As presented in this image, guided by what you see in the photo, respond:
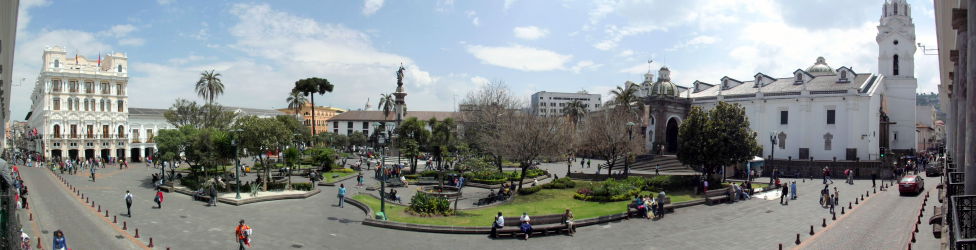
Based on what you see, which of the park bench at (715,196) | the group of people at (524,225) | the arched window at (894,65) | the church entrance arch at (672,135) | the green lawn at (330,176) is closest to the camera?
the group of people at (524,225)

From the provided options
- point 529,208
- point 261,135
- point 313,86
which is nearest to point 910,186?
point 529,208

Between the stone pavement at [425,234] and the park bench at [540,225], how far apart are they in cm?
38

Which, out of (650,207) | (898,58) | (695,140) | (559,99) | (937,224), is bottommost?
(650,207)

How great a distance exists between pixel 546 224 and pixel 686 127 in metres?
16.4

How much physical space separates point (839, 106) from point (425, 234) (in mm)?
44330

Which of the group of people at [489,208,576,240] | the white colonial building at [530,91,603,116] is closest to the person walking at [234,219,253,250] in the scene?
the group of people at [489,208,576,240]

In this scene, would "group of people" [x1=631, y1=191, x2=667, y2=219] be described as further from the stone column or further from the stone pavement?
the stone column

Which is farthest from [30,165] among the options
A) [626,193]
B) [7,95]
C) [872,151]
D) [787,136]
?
[872,151]

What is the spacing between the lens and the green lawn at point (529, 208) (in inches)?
804

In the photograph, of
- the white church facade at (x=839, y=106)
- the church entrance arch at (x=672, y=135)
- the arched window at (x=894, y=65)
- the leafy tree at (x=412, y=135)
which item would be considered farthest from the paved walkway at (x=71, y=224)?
the arched window at (x=894, y=65)

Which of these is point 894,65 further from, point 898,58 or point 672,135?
point 672,135

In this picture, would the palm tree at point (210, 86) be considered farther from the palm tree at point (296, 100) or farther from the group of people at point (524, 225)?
the group of people at point (524, 225)

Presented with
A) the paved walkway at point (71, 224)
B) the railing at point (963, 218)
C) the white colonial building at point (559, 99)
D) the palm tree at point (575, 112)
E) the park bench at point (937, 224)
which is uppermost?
the white colonial building at point (559, 99)

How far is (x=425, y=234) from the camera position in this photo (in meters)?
18.6
